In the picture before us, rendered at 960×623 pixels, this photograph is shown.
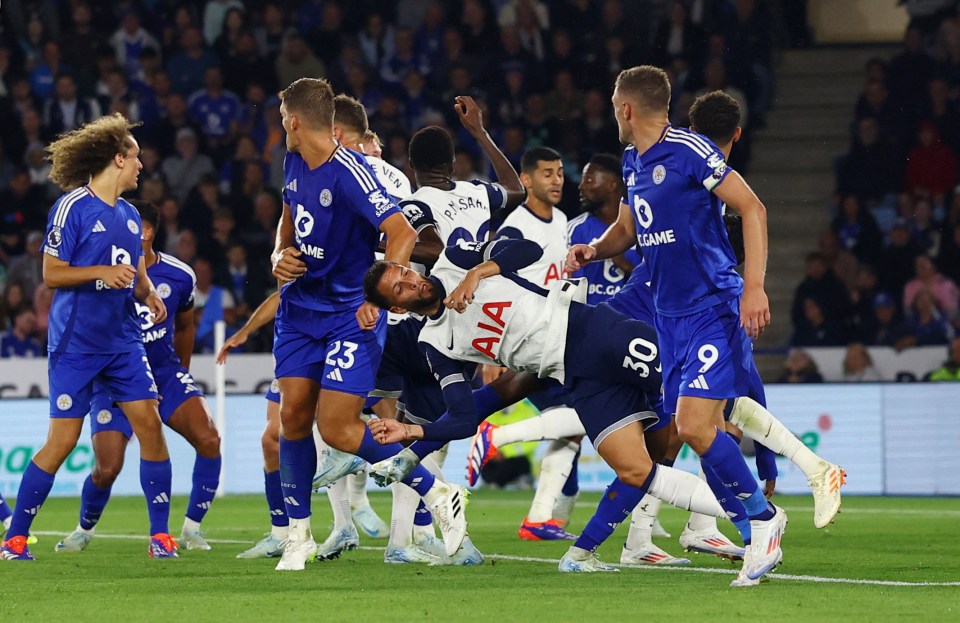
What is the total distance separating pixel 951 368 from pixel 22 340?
960 cm

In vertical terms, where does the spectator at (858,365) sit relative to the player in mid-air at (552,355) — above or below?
below

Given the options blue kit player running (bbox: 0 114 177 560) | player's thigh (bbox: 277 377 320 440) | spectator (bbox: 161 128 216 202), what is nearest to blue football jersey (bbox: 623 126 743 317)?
player's thigh (bbox: 277 377 320 440)

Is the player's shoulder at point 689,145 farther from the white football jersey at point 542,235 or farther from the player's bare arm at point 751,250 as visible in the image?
the white football jersey at point 542,235

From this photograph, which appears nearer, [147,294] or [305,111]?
[305,111]

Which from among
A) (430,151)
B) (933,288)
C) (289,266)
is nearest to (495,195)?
(430,151)

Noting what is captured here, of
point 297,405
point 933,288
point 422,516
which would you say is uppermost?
point 297,405

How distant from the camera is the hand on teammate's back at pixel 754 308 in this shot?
6320mm

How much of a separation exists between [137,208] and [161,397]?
1.25m

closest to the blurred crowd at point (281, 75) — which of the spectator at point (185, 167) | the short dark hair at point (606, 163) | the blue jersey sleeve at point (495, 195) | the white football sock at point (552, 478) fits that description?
the spectator at point (185, 167)

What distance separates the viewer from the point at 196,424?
Result: 364 inches

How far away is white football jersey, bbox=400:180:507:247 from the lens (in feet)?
27.9

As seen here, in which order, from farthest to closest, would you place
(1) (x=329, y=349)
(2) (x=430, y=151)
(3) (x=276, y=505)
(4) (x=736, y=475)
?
(2) (x=430, y=151), (3) (x=276, y=505), (1) (x=329, y=349), (4) (x=736, y=475)

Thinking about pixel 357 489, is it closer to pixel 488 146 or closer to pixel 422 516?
pixel 422 516

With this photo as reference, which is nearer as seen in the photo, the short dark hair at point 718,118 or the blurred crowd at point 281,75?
the short dark hair at point 718,118
